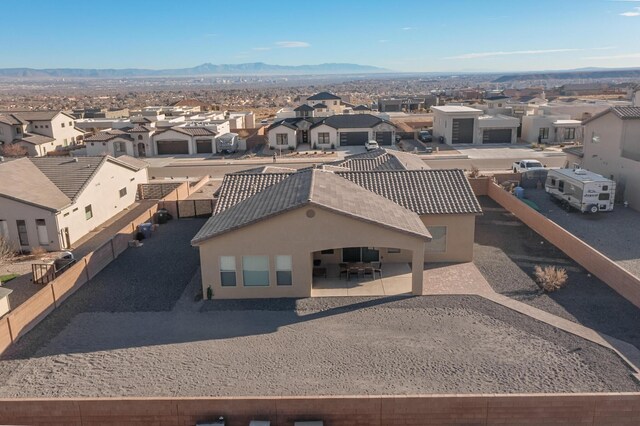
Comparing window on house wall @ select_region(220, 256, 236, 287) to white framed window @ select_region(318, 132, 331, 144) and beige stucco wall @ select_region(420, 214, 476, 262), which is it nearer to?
beige stucco wall @ select_region(420, 214, 476, 262)

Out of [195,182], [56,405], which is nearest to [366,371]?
[56,405]

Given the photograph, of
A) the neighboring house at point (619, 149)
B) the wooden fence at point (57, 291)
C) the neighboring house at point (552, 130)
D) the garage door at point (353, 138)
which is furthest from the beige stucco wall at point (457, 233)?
the neighboring house at point (552, 130)

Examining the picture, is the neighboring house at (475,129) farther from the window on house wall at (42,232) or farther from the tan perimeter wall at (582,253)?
the window on house wall at (42,232)

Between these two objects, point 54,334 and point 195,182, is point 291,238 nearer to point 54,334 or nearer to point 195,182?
point 54,334

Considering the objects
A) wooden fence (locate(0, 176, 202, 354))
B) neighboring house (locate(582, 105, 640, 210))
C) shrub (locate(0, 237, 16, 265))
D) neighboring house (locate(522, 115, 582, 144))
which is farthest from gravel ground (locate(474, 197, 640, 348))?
neighboring house (locate(522, 115, 582, 144))

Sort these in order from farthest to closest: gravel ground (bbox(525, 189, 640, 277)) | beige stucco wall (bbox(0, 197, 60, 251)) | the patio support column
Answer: beige stucco wall (bbox(0, 197, 60, 251))
gravel ground (bbox(525, 189, 640, 277))
the patio support column

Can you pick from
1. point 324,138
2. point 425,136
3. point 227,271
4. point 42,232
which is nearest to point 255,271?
point 227,271

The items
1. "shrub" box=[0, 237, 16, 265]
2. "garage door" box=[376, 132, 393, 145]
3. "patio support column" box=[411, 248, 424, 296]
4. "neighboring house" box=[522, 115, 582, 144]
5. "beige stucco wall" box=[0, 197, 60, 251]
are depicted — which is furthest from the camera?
"garage door" box=[376, 132, 393, 145]

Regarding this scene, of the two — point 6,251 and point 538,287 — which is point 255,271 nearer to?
point 538,287
